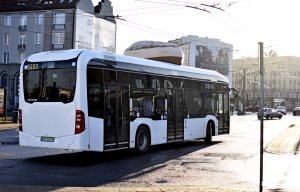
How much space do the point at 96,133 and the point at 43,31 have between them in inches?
2509

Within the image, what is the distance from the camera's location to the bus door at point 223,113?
69.1 ft

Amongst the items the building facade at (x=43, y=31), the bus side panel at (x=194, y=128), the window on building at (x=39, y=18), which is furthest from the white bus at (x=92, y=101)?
the window on building at (x=39, y=18)

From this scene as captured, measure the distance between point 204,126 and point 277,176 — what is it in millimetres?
8413

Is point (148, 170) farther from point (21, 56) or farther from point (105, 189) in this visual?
point (21, 56)

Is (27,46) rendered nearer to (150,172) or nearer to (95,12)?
(95,12)

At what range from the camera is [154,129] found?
51.7 feet

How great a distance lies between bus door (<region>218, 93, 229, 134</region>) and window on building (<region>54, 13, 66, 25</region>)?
175ft

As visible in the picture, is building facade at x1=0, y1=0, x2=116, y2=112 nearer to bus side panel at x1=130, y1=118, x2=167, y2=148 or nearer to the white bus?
bus side panel at x1=130, y1=118, x2=167, y2=148

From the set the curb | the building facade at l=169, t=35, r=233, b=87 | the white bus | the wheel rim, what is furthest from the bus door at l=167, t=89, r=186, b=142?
the building facade at l=169, t=35, r=233, b=87

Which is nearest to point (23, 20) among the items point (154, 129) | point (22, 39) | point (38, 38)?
point (22, 39)

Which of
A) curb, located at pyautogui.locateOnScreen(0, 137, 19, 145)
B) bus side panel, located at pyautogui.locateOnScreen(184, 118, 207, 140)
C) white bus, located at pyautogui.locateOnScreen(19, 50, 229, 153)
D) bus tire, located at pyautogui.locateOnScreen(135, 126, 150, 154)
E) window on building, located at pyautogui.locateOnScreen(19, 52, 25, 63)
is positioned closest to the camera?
white bus, located at pyautogui.locateOnScreen(19, 50, 229, 153)

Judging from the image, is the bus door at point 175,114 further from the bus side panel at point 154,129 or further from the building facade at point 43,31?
the building facade at point 43,31

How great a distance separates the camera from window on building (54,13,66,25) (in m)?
71.1

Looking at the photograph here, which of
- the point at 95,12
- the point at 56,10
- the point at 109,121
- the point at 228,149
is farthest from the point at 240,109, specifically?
the point at 109,121
